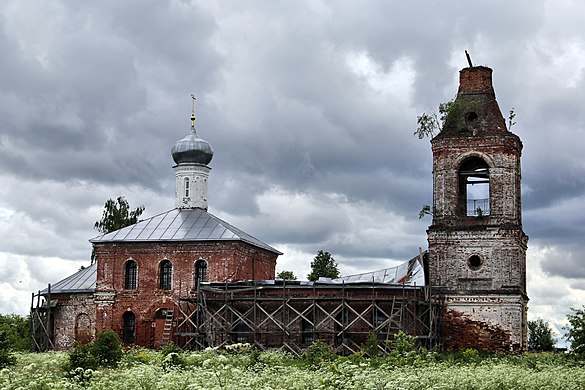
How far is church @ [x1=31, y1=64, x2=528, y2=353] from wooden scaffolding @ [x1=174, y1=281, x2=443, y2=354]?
0.14ft

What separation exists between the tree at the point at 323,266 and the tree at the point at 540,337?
32.8 ft

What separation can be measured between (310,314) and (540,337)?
55.3 feet

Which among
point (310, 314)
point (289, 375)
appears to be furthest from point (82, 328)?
point (289, 375)

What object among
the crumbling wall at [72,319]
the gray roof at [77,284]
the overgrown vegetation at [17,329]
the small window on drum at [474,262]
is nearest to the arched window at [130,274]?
the gray roof at [77,284]

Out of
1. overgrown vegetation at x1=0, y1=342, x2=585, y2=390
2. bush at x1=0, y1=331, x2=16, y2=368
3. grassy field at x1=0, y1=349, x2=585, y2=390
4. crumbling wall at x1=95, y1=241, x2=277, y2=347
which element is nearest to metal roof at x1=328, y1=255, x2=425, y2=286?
crumbling wall at x1=95, y1=241, x2=277, y2=347

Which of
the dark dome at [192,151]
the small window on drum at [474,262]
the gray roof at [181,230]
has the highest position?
the dark dome at [192,151]

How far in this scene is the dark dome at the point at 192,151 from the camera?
3619 centimetres

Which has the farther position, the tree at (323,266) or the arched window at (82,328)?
the tree at (323,266)

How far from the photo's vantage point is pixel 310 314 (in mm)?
29203

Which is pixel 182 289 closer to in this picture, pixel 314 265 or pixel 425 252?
pixel 425 252

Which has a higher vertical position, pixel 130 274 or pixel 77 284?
pixel 130 274

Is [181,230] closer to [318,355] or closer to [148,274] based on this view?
[148,274]

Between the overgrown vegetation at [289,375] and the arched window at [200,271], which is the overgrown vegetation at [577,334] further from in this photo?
the arched window at [200,271]

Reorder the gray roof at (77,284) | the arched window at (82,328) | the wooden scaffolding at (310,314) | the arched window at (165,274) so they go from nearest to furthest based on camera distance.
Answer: the wooden scaffolding at (310,314), the arched window at (165,274), the arched window at (82,328), the gray roof at (77,284)
